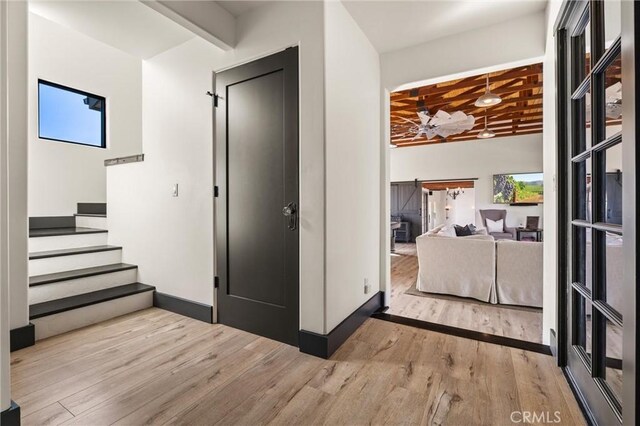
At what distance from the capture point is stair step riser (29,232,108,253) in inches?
116

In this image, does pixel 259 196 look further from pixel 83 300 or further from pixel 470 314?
pixel 470 314

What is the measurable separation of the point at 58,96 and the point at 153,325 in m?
3.41

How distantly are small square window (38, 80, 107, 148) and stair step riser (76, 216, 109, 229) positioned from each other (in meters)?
1.08

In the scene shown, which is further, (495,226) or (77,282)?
(495,226)

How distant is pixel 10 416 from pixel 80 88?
13.6ft

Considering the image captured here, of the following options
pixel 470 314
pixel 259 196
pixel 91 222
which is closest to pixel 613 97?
pixel 259 196

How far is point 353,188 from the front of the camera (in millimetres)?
2529

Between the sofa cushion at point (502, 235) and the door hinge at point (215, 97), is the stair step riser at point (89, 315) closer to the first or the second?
the door hinge at point (215, 97)

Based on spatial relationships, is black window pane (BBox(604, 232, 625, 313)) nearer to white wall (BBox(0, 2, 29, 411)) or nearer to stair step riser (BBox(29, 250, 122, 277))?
white wall (BBox(0, 2, 29, 411))

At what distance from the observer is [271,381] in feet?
5.76

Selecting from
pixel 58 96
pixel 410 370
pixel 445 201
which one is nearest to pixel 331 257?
pixel 410 370

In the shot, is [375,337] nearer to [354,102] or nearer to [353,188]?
[353,188]

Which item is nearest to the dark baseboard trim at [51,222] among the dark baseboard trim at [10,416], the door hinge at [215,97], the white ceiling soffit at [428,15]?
the door hinge at [215,97]

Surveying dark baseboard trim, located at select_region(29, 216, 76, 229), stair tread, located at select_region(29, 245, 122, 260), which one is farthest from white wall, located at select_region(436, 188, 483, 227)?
dark baseboard trim, located at select_region(29, 216, 76, 229)
